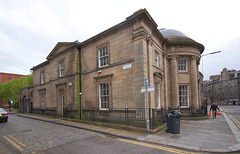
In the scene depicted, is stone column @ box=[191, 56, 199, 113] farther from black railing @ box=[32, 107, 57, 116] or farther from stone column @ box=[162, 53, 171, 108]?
black railing @ box=[32, 107, 57, 116]

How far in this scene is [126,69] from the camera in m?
10.0

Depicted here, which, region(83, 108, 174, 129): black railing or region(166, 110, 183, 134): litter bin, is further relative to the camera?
region(83, 108, 174, 129): black railing

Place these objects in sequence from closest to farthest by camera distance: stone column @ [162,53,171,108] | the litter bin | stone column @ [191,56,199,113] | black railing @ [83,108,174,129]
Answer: the litter bin
black railing @ [83,108,174,129]
stone column @ [162,53,171,108]
stone column @ [191,56,199,113]

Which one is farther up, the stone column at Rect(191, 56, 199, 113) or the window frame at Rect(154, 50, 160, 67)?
the window frame at Rect(154, 50, 160, 67)

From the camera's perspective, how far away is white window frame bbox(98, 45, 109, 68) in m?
11.7

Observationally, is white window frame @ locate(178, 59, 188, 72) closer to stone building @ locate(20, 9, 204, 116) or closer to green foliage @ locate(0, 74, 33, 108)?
stone building @ locate(20, 9, 204, 116)

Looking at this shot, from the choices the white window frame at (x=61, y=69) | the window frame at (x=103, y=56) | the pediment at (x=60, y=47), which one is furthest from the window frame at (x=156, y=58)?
the white window frame at (x=61, y=69)

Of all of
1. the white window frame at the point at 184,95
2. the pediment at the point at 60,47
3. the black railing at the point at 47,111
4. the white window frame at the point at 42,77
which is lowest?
the black railing at the point at 47,111

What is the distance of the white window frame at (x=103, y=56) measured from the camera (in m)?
11.7

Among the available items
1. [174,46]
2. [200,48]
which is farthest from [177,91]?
[200,48]

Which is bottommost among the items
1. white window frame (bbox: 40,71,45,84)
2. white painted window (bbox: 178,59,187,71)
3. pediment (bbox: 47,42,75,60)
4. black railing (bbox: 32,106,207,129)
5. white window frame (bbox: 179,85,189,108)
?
black railing (bbox: 32,106,207,129)

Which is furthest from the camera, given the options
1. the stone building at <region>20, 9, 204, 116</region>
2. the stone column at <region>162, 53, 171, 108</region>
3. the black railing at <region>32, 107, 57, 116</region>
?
the black railing at <region>32, 107, 57, 116</region>

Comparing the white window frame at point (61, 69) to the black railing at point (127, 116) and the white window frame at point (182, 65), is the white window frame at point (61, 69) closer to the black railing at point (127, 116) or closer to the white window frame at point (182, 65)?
the black railing at point (127, 116)

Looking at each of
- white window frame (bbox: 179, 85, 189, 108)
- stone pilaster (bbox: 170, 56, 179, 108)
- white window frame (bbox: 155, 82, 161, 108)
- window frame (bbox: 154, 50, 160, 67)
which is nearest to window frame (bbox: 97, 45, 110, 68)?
window frame (bbox: 154, 50, 160, 67)
